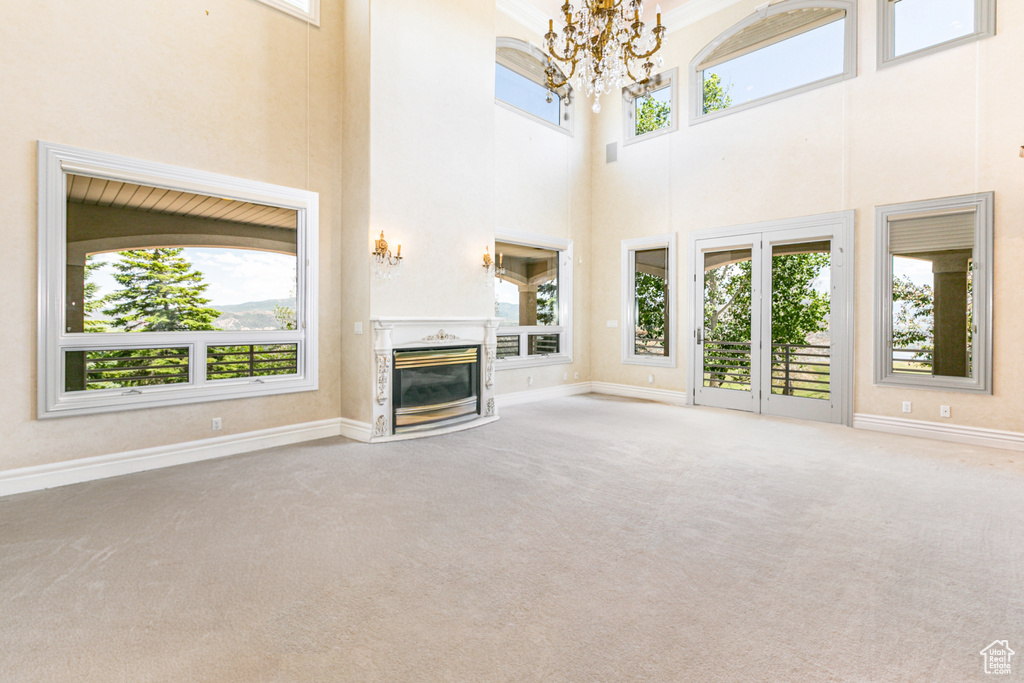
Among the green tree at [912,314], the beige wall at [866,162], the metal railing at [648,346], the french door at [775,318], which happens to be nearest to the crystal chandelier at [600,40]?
the beige wall at [866,162]

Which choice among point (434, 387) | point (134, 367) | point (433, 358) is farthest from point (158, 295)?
point (434, 387)

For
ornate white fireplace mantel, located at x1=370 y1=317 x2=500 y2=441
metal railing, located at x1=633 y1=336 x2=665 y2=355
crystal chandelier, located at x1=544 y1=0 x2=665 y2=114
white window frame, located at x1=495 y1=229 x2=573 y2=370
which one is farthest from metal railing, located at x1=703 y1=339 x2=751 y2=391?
crystal chandelier, located at x1=544 y1=0 x2=665 y2=114

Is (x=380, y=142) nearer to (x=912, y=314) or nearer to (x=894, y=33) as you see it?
(x=894, y=33)

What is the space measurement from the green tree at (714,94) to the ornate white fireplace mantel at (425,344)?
14.5 feet

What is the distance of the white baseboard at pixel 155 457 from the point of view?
11.8 ft

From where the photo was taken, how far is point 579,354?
836 centimetres

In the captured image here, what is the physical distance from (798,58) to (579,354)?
502 cm

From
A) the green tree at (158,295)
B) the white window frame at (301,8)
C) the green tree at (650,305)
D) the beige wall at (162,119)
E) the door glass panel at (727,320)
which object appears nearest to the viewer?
the beige wall at (162,119)

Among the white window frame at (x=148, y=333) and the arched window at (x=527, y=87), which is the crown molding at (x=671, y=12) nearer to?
the arched window at (x=527, y=87)

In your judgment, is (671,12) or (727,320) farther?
(671,12)

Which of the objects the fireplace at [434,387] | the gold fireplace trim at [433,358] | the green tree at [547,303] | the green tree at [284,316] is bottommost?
the fireplace at [434,387]

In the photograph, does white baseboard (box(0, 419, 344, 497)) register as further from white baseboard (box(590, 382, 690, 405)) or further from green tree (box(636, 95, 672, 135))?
green tree (box(636, 95, 672, 135))

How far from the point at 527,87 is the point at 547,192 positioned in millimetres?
1578

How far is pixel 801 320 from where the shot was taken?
6.22 meters
